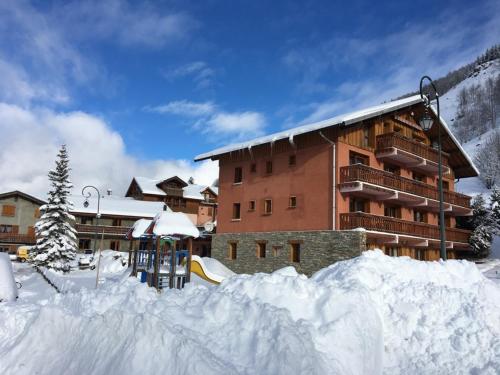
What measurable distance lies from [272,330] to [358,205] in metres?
18.7

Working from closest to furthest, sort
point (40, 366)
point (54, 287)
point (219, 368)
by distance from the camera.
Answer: point (219, 368) → point (40, 366) → point (54, 287)

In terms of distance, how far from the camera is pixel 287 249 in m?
24.3

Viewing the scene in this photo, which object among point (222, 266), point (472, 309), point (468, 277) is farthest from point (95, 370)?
point (222, 266)

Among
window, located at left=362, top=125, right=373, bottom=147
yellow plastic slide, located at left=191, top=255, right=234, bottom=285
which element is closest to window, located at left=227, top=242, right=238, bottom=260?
yellow plastic slide, located at left=191, top=255, right=234, bottom=285

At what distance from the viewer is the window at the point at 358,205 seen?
23797 millimetres

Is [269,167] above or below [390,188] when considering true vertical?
above

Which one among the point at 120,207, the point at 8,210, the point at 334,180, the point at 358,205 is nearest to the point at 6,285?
the point at 334,180

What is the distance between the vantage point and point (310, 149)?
80.2ft

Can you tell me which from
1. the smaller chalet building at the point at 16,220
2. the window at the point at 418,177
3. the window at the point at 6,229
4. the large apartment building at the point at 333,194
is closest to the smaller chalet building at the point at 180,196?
the smaller chalet building at the point at 16,220

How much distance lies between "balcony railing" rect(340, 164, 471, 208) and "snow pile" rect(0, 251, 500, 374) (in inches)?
481

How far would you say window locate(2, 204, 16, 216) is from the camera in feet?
160

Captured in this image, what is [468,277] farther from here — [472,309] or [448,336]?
[448,336]

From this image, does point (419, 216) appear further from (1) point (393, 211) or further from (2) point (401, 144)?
(2) point (401, 144)

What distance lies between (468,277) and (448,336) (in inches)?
167
